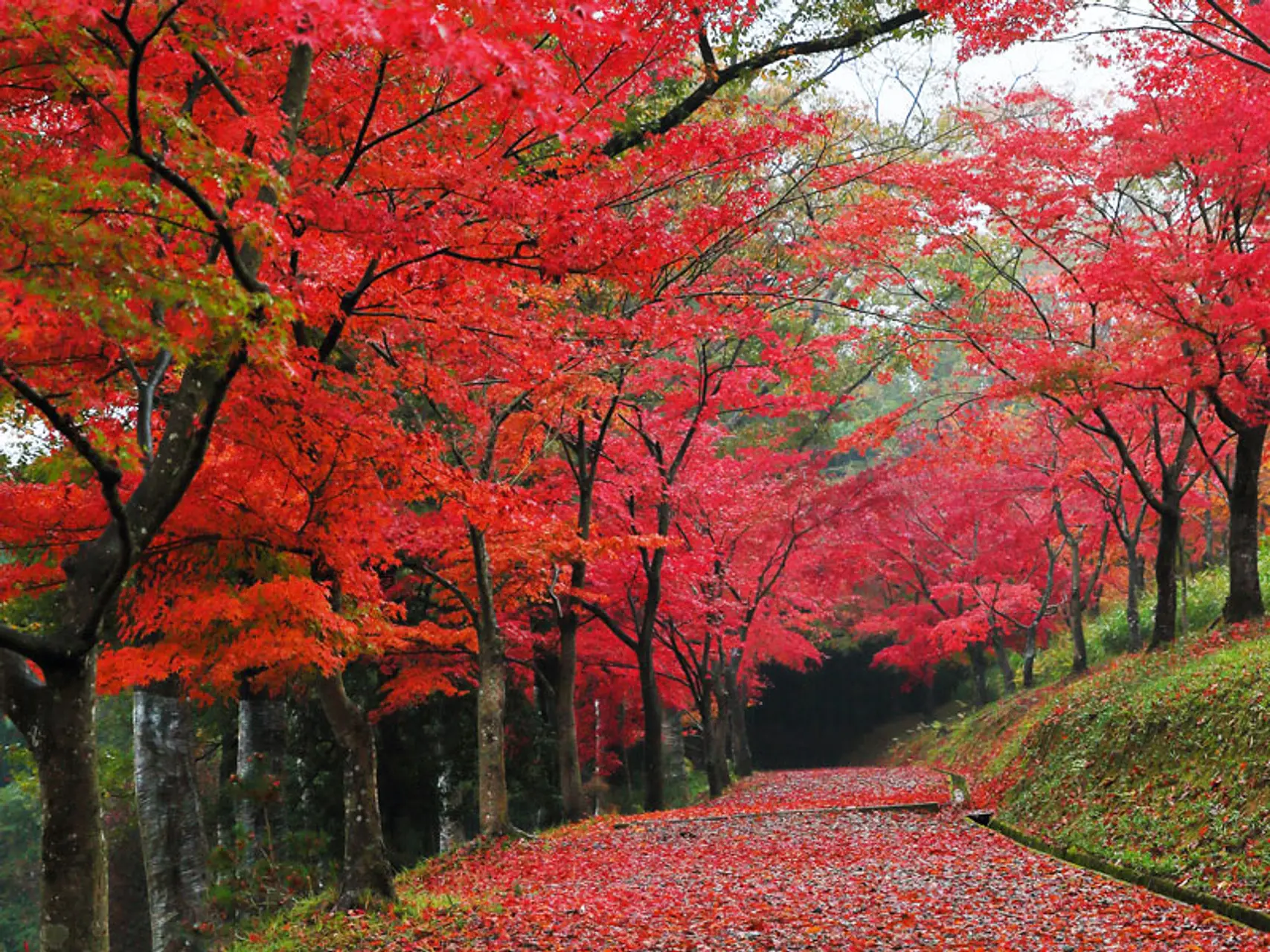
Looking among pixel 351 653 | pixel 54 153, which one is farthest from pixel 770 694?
pixel 54 153

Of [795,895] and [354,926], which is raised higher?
[354,926]

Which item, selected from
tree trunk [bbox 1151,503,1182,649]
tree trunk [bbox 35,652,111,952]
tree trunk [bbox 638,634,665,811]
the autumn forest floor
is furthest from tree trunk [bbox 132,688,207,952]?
tree trunk [bbox 1151,503,1182,649]

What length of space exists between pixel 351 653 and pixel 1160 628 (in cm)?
1173

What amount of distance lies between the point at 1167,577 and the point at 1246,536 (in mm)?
1927

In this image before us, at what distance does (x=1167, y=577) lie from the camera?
15.0m

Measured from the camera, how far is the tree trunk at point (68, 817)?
17.7 ft

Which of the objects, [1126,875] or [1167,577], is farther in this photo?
[1167,577]

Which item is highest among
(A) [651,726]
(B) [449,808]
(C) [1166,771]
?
(A) [651,726]

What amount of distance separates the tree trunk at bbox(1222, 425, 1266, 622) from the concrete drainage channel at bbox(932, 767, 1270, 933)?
15.3 feet

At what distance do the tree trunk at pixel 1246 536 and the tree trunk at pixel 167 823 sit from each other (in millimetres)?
13729

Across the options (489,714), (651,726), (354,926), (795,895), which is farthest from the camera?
(651,726)

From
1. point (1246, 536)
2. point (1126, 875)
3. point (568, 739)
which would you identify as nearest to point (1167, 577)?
point (1246, 536)

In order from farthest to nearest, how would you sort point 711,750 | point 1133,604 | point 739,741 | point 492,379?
point 739,741 < point 711,750 < point 1133,604 < point 492,379

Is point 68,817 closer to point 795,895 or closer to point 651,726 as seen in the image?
point 795,895
